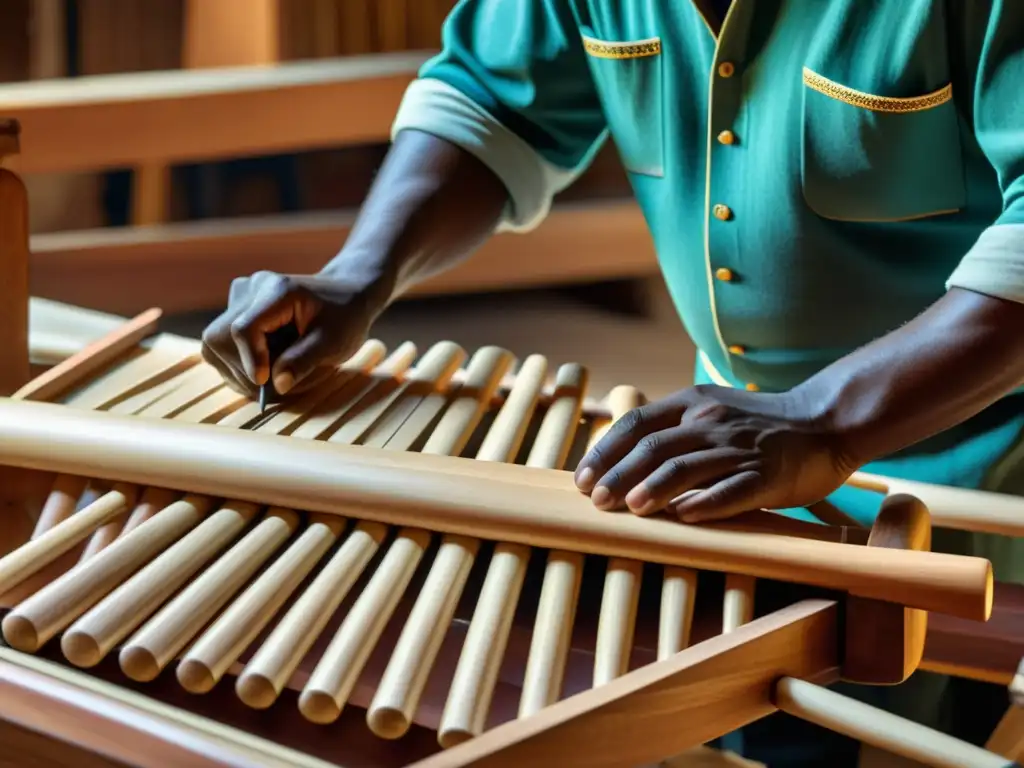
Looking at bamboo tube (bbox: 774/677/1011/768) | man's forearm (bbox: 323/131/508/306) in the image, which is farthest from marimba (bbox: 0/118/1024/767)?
man's forearm (bbox: 323/131/508/306)

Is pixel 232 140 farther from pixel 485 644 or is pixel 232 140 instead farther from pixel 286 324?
pixel 485 644

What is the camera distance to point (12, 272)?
1.03 metres

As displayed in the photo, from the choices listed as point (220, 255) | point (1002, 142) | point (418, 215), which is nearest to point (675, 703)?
point (1002, 142)

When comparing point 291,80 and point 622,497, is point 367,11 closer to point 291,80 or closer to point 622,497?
point 291,80

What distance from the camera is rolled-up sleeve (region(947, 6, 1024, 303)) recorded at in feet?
2.76

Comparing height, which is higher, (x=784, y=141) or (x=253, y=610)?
(x=784, y=141)

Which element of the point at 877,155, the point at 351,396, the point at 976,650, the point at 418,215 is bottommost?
the point at 976,650

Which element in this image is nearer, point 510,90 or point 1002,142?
point 1002,142

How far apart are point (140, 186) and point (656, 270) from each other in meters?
1.31

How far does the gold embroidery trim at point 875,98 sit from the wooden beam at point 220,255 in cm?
168

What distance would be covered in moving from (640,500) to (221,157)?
182cm

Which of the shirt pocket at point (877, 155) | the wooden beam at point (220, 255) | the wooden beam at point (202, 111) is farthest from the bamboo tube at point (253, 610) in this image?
the wooden beam at point (220, 255)

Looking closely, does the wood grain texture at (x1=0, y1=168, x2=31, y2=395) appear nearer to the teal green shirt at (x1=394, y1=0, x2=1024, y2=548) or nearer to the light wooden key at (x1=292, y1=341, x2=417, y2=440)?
the light wooden key at (x1=292, y1=341, x2=417, y2=440)

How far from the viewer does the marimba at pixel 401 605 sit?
613 millimetres
